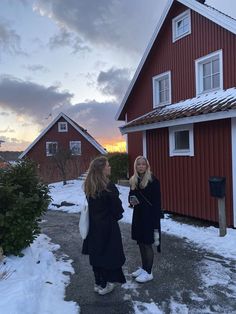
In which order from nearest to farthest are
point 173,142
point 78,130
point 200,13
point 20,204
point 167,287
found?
point 167,287
point 20,204
point 173,142
point 200,13
point 78,130

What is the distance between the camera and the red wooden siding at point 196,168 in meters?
9.09

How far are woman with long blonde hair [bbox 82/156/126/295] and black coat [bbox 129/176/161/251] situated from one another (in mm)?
643

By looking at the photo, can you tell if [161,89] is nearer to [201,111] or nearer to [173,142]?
[173,142]

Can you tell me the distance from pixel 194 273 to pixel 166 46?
948cm

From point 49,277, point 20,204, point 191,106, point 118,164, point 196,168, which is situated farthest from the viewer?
point 118,164

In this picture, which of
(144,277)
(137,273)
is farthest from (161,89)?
(144,277)

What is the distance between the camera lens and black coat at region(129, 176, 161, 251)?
17.2ft

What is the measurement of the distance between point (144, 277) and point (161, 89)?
9.66 metres

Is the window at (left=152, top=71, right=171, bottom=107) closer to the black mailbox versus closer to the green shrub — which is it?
the green shrub

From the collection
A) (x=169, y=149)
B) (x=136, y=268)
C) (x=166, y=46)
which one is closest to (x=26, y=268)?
(x=136, y=268)

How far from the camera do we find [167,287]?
514cm

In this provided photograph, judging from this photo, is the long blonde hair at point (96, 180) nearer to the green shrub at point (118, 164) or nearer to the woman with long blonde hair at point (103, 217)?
the woman with long blonde hair at point (103, 217)

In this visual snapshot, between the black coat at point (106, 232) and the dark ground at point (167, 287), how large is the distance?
1.67 ft

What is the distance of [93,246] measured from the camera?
4.76 meters
